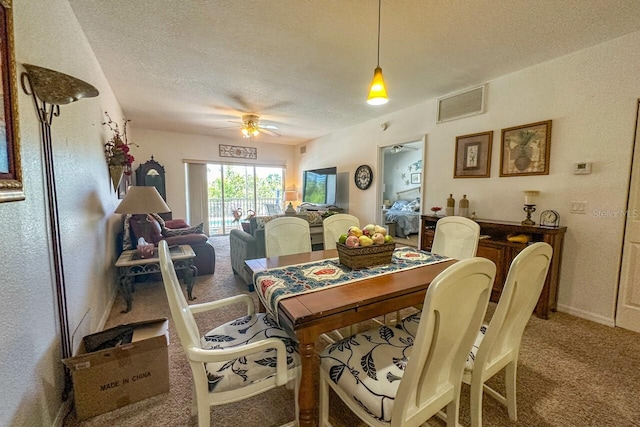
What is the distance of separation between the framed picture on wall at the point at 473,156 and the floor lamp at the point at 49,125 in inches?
149

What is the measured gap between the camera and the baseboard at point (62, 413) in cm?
135

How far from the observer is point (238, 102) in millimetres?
3916

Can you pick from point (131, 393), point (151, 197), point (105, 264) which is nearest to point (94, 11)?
point (151, 197)

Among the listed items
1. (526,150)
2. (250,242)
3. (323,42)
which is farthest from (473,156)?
(250,242)

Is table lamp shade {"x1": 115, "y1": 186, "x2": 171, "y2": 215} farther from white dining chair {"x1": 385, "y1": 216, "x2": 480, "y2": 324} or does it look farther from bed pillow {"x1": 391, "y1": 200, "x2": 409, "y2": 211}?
bed pillow {"x1": 391, "y1": 200, "x2": 409, "y2": 211}

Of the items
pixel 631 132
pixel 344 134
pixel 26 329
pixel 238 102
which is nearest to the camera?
pixel 26 329

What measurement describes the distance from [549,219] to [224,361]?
131 inches

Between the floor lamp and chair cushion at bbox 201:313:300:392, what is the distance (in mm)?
887

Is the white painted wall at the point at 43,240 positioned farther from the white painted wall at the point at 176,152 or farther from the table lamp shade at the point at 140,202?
the white painted wall at the point at 176,152

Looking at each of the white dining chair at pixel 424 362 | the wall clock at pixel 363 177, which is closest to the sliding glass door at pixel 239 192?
the wall clock at pixel 363 177

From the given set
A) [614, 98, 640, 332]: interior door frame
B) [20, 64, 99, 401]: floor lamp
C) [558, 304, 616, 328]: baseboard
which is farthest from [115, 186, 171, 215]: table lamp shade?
[614, 98, 640, 332]: interior door frame

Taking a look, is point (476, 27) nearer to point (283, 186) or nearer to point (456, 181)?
point (456, 181)

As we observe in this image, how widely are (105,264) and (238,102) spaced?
8.98 ft

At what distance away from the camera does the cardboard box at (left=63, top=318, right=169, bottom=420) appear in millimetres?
1403
